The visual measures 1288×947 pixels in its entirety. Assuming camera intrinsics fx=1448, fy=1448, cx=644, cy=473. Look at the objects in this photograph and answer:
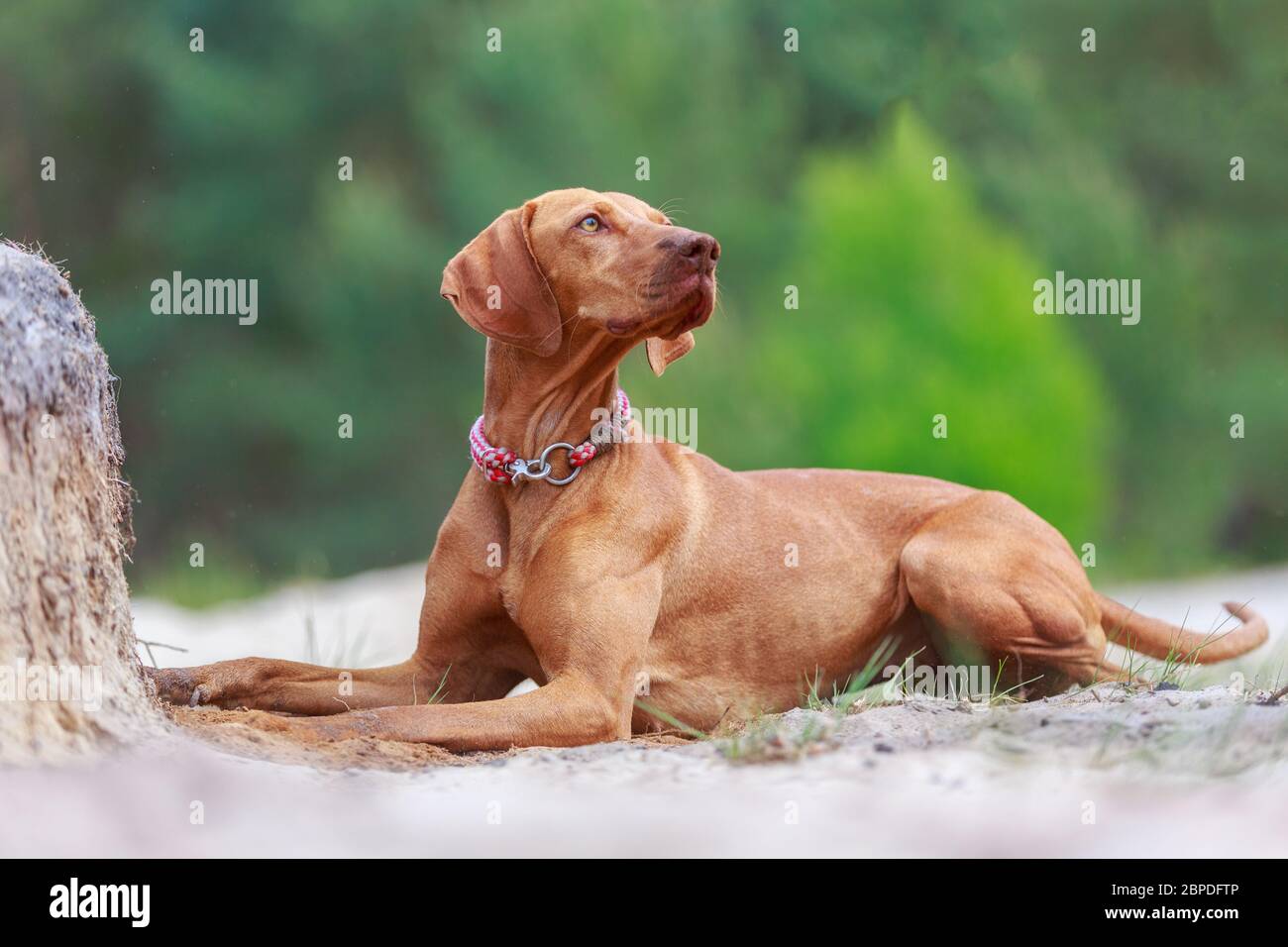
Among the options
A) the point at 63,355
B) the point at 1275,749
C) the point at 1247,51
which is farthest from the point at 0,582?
the point at 1247,51

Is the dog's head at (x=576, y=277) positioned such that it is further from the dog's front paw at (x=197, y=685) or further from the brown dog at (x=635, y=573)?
the dog's front paw at (x=197, y=685)

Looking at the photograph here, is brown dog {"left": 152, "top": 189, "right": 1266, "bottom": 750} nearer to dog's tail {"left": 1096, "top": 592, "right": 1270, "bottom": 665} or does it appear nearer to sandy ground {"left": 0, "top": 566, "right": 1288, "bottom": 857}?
dog's tail {"left": 1096, "top": 592, "right": 1270, "bottom": 665}

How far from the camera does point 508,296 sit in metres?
4.18

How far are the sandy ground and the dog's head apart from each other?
1.19 m

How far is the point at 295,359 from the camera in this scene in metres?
14.2

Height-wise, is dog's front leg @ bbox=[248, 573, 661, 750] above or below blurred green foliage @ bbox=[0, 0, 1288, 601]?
below

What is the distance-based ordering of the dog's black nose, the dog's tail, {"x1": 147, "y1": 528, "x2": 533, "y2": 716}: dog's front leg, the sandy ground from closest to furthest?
the sandy ground < the dog's black nose < {"x1": 147, "y1": 528, "x2": 533, "y2": 716}: dog's front leg < the dog's tail

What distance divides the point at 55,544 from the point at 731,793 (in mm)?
1676

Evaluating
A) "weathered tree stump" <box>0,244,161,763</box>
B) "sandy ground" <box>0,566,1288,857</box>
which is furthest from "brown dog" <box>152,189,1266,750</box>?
"weathered tree stump" <box>0,244,161,763</box>

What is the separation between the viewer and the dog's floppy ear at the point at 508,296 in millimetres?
4168

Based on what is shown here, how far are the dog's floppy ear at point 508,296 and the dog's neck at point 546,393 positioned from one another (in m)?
0.09

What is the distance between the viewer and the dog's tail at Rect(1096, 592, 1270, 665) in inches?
198

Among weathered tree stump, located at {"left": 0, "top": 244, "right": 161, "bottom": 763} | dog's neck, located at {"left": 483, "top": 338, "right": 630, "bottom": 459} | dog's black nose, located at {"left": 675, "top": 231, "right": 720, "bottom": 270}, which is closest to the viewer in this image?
weathered tree stump, located at {"left": 0, "top": 244, "right": 161, "bottom": 763}

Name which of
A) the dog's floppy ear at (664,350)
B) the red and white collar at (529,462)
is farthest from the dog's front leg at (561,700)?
the dog's floppy ear at (664,350)
